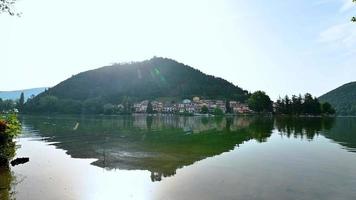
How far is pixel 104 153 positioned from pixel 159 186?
1602cm

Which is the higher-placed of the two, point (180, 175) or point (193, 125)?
point (193, 125)

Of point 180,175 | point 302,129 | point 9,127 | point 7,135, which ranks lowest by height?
point 180,175

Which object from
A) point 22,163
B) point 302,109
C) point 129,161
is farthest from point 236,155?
point 302,109

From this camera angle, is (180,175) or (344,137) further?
(344,137)

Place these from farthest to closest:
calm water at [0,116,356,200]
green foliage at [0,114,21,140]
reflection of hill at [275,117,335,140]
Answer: reflection of hill at [275,117,335,140] → green foliage at [0,114,21,140] → calm water at [0,116,356,200]

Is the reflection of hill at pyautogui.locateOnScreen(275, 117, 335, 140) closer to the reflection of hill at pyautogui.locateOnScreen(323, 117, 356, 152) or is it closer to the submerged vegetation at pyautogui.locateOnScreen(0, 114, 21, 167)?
the reflection of hill at pyautogui.locateOnScreen(323, 117, 356, 152)

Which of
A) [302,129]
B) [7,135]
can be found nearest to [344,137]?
[302,129]

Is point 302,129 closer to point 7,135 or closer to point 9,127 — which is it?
point 9,127

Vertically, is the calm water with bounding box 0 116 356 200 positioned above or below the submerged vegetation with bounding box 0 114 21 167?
below

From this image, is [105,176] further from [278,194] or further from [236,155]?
[236,155]

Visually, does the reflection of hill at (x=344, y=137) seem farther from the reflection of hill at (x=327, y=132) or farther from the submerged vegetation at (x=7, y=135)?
the submerged vegetation at (x=7, y=135)

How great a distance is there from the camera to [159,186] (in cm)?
2036

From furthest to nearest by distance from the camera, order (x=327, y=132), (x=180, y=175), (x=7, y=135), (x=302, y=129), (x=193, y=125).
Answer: (x=193, y=125), (x=302, y=129), (x=327, y=132), (x=180, y=175), (x=7, y=135)

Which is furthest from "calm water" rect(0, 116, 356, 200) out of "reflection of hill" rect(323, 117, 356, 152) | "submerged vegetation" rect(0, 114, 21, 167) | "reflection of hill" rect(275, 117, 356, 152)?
"reflection of hill" rect(275, 117, 356, 152)
